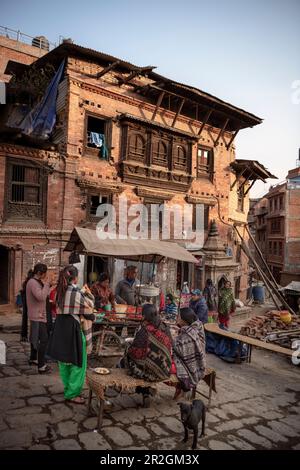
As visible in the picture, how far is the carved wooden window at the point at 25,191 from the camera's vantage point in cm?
1224

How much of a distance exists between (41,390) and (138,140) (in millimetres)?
12875

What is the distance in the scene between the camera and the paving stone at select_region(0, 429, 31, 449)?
12.8ft

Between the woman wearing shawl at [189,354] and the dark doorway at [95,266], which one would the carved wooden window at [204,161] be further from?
the woman wearing shawl at [189,354]

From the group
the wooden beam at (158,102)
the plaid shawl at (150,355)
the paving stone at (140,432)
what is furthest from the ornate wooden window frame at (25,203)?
the paving stone at (140,432)

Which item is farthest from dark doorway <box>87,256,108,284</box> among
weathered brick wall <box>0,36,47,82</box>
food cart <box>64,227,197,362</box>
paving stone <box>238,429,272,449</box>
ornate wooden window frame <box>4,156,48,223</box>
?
weathered brick wall <box>0,36,47,82</box>

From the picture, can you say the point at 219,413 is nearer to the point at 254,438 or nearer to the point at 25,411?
the point at 254,438

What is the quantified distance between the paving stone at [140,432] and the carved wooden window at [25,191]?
9827mm

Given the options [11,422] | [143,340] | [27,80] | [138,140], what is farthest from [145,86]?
[11,422]

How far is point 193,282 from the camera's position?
17578 mm

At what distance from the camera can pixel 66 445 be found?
3.97 metres

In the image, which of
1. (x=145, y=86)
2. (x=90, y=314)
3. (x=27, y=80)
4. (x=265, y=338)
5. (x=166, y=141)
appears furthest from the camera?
(x=166, y=141)

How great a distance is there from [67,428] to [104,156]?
12.3 metres

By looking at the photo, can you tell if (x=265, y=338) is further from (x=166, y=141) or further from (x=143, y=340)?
(x=166, y=141)
